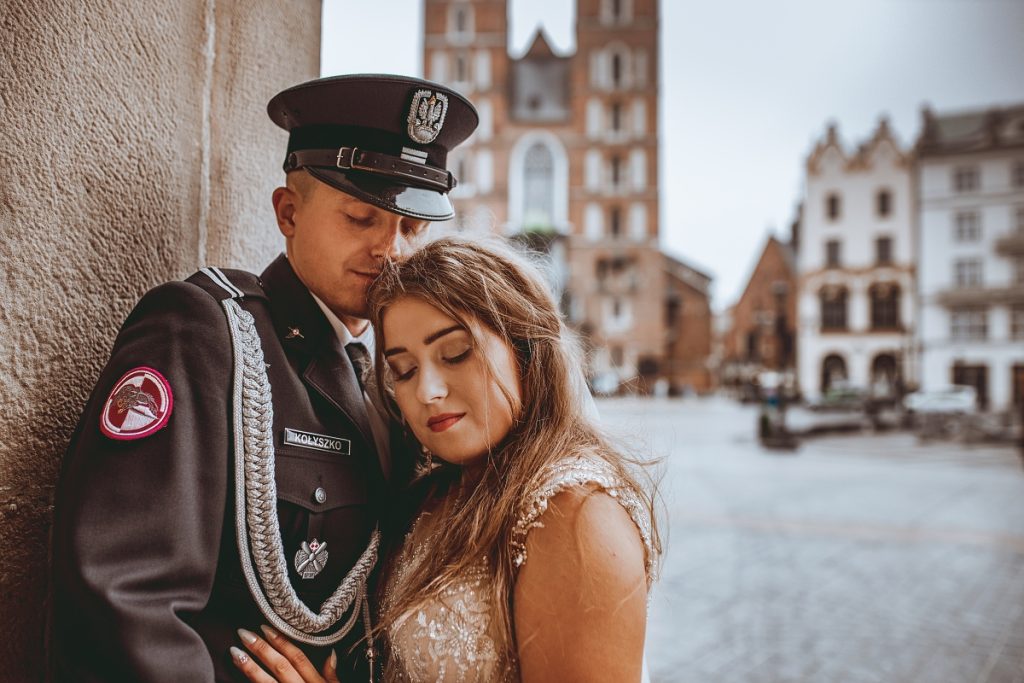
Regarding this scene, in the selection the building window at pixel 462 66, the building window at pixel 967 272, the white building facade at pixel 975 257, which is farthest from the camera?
the building window at pixel 462 66

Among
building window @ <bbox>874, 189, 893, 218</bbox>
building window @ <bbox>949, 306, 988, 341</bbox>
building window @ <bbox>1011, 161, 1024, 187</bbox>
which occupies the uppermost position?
building window @ <bbox>1011, 161, 1024, 187</bbox>

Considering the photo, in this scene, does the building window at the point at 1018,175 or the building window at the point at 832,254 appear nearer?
the building window at the point at 1018,175

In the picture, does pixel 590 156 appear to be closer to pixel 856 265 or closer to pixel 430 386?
pixel 856 265

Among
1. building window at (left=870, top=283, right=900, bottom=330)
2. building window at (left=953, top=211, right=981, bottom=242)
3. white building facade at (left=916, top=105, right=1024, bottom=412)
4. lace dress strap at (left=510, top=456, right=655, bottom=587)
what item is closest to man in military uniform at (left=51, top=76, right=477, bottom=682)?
lace dress strap at (left=510, top=456, right=655, bottom=587)

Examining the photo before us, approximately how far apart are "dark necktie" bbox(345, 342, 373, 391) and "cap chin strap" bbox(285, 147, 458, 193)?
430mm

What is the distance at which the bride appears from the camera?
1258mm

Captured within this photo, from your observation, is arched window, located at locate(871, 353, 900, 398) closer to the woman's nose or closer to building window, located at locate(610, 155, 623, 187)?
building window, located at locate(610, 155, 623, 187)

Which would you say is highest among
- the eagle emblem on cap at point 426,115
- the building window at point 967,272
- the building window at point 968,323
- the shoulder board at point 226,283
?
the building window at point 967,272

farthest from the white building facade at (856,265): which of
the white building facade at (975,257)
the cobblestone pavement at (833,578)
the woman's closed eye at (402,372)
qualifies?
the woman's closed eye at (402,372)

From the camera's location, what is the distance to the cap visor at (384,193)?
1.55 metres

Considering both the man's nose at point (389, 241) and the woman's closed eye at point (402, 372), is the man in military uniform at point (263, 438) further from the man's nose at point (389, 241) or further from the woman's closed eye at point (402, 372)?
the woman's closed eye at point (402, 372)

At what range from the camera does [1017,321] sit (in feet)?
121

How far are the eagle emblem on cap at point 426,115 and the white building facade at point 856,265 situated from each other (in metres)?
41.6

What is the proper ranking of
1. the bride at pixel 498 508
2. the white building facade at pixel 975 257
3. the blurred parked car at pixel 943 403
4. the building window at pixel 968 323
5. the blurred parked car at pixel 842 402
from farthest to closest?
the building window at pixel 968 323 → the white building facade at pixel 975 257 → the blurred parked car at pixel 842 402 → the blurred parked car at pixel 943 403 → the bride at pixel 498 508
